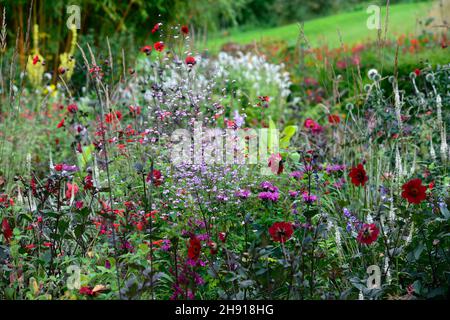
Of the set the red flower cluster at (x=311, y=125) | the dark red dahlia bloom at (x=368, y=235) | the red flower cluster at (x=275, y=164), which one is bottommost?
the dark red dahlia bloom at (x=368, y=235)

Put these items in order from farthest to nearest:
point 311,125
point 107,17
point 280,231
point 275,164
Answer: point 107,17 → point 311,125 → point 275,164 → point 280,231

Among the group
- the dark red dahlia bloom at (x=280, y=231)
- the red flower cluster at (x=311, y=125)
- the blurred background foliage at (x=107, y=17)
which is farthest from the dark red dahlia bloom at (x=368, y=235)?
the blurred background foliage at (x=107, y=17)

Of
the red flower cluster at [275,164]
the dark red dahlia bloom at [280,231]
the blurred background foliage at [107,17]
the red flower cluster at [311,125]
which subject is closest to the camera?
the dark red dahlia bloom at [280,231]

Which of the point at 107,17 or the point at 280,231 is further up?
the point at 107,17

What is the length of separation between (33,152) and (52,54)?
3.58 metres

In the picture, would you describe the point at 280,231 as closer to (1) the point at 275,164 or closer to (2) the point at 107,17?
(1) the point at 275,164

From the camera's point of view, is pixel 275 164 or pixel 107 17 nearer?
pixel 275 164

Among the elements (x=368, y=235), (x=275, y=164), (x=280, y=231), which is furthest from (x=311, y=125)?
(x=280, y=231)

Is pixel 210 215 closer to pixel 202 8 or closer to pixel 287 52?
pixel 202 8

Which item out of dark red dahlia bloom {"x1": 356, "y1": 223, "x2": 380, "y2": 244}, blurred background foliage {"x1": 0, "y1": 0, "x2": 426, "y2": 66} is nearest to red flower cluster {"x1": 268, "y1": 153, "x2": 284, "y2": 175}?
dark red dahlia bloom {"x1": 356, "y1": 223, "x2": 380, "y2": 244}

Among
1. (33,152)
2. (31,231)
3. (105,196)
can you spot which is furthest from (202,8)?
(31,231)

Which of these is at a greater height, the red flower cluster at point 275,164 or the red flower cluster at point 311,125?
the red flower cluster at point 311,125

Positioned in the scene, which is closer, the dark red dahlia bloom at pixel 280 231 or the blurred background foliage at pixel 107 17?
the dark red dahlia bloom at pixel 280 231

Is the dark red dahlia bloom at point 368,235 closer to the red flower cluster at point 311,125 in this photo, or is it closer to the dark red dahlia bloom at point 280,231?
the dark red dahlia bloom at point 280,231
